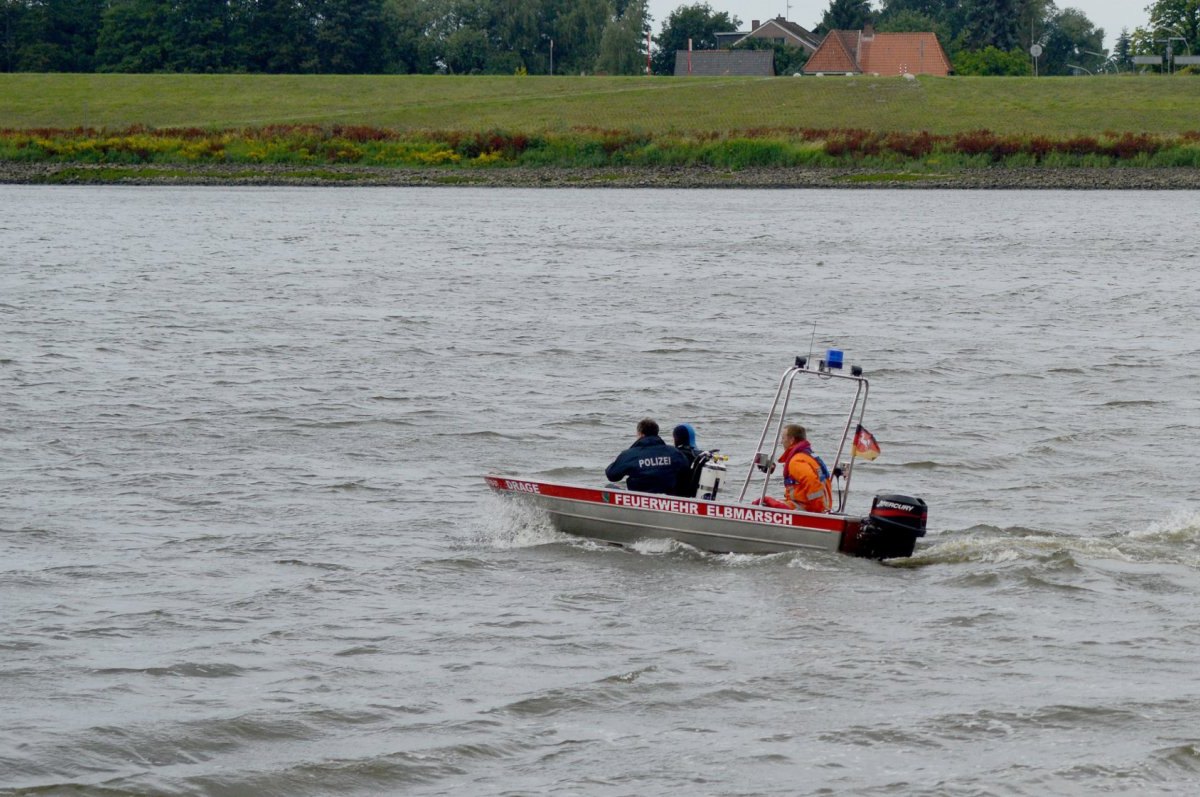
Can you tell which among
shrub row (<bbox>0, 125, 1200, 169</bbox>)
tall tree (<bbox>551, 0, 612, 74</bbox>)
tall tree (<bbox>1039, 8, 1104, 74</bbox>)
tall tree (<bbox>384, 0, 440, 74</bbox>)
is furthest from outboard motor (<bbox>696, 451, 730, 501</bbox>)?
tall tree (<bbox>1039, 8, 1104, 74</bbox>)

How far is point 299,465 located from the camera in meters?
20.8

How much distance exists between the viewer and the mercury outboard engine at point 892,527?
15609 millimetres

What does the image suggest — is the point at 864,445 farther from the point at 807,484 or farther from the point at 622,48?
the point at 622,48

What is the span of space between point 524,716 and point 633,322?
22.9 metres

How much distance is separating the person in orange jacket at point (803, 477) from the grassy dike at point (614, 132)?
62.3 meters

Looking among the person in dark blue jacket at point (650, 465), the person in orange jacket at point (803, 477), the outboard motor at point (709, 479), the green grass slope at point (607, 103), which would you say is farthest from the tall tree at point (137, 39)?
the person in orange jacket at point (803, 477)

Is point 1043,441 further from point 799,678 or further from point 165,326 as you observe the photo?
→ point 165,326

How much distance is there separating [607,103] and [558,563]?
8407cm

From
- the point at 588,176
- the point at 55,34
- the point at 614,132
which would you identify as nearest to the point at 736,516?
the point at 588,176

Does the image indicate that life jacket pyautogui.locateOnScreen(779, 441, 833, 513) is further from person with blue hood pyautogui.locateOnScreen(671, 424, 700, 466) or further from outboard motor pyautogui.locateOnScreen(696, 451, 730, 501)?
person with blue hood pyautogui.locateOnScreen(671, 424, 700, 466)

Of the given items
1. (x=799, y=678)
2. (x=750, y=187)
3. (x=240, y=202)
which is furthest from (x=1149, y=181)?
(x=799, y=678)

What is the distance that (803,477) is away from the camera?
15.9m

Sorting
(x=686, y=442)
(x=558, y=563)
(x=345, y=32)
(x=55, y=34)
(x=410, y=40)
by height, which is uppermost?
(x=410, y=40)

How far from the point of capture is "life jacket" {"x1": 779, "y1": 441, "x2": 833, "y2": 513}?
15898mm
